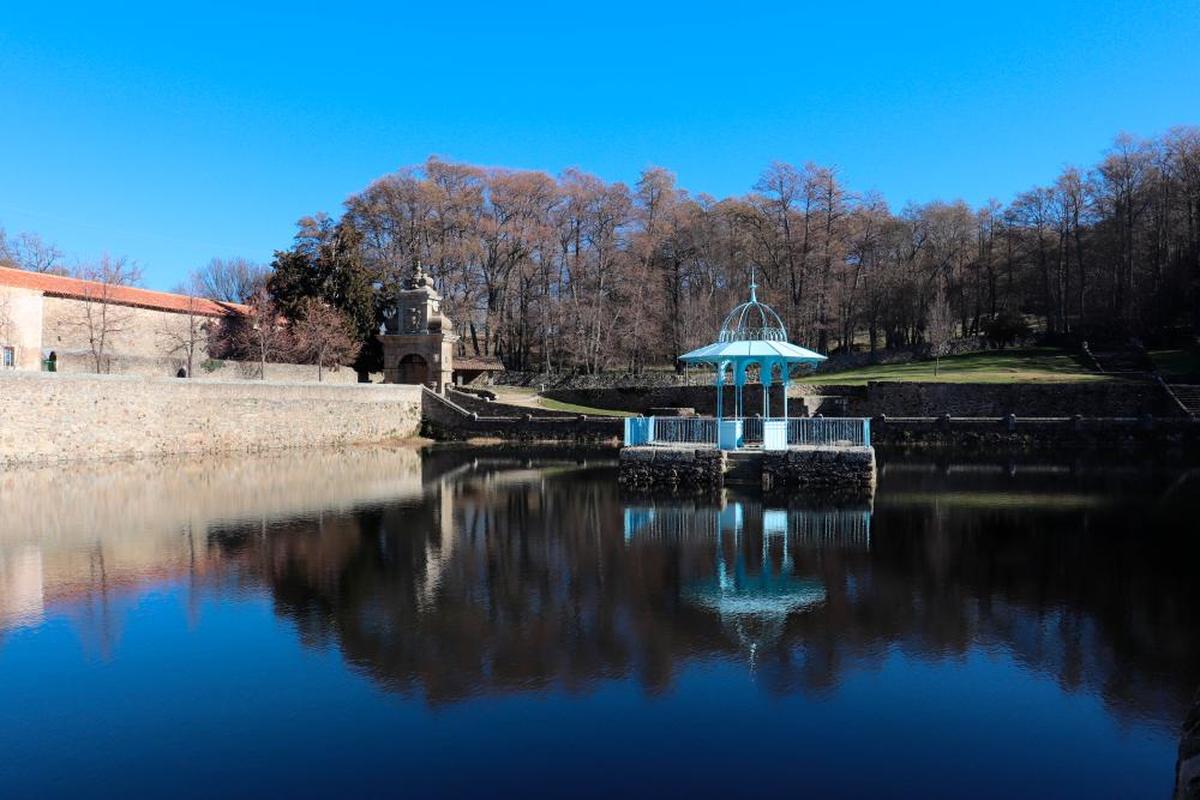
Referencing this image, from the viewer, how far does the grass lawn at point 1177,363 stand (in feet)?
111

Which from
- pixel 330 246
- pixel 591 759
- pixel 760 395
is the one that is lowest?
pixel 591 759

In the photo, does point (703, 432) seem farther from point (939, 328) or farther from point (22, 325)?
point (22, 325)

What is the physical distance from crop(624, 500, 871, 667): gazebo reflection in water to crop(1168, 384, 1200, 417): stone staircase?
2204 centimetres

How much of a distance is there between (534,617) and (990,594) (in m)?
5.67

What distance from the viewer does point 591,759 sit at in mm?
5832

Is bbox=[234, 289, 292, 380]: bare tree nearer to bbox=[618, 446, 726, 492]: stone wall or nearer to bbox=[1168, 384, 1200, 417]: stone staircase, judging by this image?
bbox=[618, 446, 726, 492]: stone wall

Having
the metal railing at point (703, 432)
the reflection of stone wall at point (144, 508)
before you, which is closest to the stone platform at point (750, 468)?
the metal railing at point (703, 432)

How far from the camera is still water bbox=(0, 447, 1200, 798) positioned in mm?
5734

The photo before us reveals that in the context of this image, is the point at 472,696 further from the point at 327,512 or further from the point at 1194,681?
the point at 327,512

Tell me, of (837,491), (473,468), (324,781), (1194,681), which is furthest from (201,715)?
(473,468)

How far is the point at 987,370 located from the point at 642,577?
3510 centimetres

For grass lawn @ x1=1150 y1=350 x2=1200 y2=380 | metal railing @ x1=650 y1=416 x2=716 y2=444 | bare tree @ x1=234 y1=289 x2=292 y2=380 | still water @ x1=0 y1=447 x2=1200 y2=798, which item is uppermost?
bare tree @ x1=234 y1=289 x2=292 y2=380

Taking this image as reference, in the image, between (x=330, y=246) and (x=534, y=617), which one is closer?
(x=534, y=617)

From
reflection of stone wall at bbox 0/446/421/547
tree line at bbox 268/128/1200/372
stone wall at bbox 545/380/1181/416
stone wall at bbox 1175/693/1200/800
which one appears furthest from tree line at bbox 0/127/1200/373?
stone wall at bbox 1175/693/1200/800
